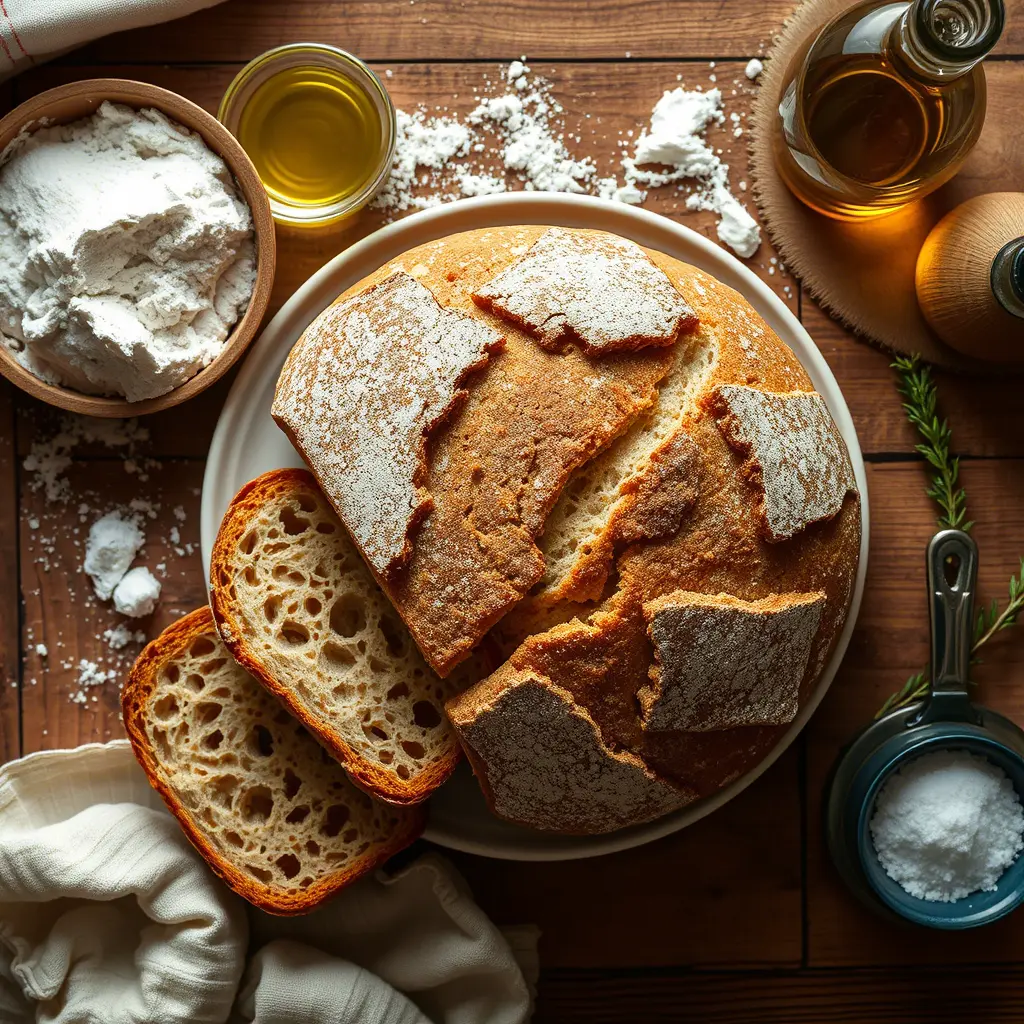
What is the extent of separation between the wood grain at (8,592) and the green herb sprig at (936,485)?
1971 millimetres

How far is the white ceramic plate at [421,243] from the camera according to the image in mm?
2016

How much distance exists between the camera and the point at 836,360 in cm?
217

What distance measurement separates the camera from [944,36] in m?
1.83

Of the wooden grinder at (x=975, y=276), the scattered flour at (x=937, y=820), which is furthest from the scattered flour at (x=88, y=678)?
the wooden grinder at (x=975, y=276)

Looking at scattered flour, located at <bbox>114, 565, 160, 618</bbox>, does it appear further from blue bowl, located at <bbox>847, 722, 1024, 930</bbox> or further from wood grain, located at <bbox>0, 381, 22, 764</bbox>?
blue bowl, located at <bbox>847, 722, 1024, 930</bbox>

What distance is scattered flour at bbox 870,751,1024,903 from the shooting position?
1.97m

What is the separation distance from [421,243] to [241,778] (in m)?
1.20

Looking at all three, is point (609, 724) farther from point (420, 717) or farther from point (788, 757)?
point (788, 757)

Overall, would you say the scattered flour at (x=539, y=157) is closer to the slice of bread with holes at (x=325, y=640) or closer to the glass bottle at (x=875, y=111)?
the glass bottle at (x=875, y=111)

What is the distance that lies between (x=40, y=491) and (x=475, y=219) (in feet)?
3.82

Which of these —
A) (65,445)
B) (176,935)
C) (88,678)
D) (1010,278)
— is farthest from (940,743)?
(65,445)

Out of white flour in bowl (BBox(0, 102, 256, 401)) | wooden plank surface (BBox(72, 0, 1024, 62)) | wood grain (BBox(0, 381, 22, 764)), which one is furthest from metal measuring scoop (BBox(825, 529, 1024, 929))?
wood grain (BBox(0, 381, 22, 764))

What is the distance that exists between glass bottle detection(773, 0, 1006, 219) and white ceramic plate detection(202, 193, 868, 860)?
281mm

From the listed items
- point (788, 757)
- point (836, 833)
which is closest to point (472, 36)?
point (788, 757)
